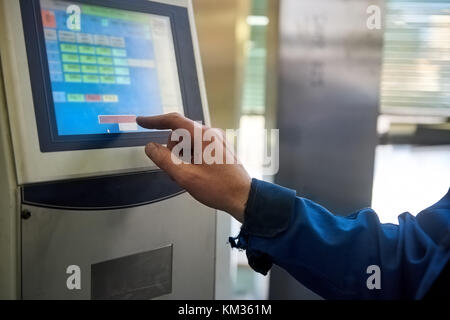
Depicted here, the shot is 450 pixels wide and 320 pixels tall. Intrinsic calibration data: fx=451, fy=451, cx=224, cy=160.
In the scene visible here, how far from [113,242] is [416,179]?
A: 3.80 feet

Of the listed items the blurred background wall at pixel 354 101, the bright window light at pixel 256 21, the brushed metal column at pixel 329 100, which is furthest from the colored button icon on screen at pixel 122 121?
the bright window light at pixel 256 21

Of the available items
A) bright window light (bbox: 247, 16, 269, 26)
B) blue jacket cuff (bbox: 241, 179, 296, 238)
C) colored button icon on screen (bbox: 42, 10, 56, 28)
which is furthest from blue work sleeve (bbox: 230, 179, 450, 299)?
bright window light (bbox: 247, 16, 269, 26)

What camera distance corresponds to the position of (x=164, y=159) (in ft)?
2.30

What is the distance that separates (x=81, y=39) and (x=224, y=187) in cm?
34

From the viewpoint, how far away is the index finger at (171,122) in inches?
27.0

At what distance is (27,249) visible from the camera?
0.67m

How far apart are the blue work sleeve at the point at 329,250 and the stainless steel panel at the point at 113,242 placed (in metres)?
0.21

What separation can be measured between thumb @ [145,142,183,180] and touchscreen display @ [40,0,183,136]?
0.27ft

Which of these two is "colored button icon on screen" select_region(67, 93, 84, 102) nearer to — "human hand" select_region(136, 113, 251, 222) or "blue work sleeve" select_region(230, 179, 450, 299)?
"human hand" select_region(136, 113, 251, 222)

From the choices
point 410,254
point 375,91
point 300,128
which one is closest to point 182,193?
point 410,254

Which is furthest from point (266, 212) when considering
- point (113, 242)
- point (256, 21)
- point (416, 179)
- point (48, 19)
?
point (256, 21)
